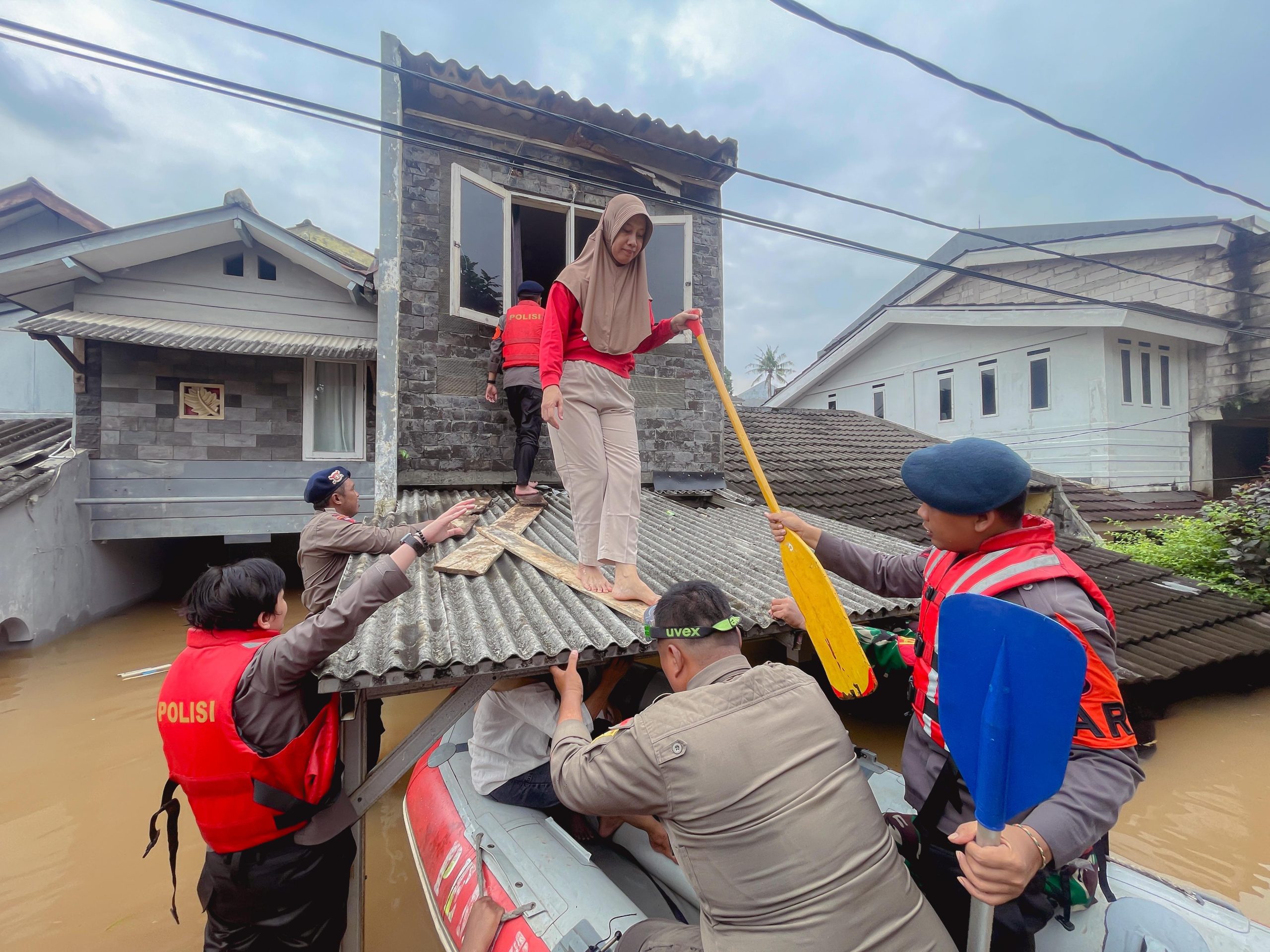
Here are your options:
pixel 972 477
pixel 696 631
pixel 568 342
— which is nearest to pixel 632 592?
pixel 696 631

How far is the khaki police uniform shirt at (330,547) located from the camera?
146 inches

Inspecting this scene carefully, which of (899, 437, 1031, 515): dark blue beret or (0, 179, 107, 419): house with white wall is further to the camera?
(0, 179, 107, 419): house with white wall

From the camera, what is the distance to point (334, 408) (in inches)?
407

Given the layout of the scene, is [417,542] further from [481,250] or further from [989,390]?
[989,390]

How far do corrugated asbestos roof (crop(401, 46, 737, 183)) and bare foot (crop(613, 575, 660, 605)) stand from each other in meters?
4.28

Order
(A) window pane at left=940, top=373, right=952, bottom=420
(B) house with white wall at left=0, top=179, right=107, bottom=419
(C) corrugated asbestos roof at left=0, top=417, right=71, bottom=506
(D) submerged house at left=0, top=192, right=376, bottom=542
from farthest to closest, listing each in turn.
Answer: (A) window pane at left=940, top=373, right=952, bottom=420
(B) house with white wall at left=0, top=179, right=107, bottom=419
(D) submerged house at left=0, top=192, right=376, bottom=542
(C) corrugated asbestos roof at left=0, top=417, right=71, bottom=506

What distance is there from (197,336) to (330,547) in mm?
7468

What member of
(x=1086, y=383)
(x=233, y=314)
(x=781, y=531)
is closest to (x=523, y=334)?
(x=781, y=531)

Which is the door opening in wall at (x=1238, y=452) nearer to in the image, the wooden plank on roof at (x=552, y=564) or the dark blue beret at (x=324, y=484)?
the wooden plank on roof at (x=552, y=564)

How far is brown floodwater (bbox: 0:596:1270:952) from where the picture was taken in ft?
12.4

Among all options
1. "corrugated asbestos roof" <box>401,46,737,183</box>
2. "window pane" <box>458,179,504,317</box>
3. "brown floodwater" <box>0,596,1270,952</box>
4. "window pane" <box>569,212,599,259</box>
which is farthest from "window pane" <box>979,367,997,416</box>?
"window pane" <box>458,179,504,317</box>

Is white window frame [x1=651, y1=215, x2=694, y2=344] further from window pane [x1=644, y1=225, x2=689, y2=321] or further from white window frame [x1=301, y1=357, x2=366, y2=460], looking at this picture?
white window frame [x1=301, y1=357, x2=366, y2=460]

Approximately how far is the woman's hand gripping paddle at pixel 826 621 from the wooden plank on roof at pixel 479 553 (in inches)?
75.7

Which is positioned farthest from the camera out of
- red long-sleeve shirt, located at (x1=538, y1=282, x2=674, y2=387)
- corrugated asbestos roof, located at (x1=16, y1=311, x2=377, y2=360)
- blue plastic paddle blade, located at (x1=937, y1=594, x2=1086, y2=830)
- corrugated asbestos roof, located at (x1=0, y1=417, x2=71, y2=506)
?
corrugated asbestos roof, located at (x1=16, y1=311, x2=377, y2=360)
